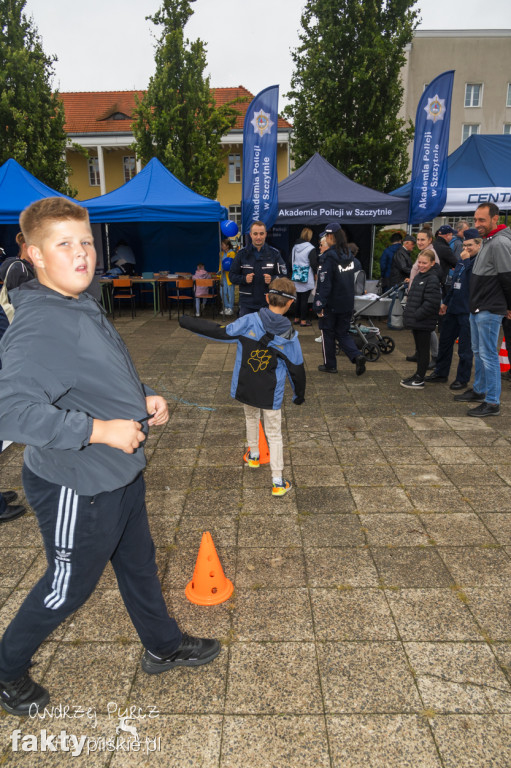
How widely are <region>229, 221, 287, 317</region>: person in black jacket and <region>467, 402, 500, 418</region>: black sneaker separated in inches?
132

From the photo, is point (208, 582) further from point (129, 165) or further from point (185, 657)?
point (129, 165)

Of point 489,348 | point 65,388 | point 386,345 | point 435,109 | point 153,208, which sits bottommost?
point 386,345

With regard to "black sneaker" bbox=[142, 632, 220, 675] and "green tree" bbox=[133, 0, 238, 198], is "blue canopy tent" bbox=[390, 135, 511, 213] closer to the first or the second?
"green tree" bbox=[133, 0, 238, 198]

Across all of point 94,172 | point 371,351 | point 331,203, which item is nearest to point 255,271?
point 371,351

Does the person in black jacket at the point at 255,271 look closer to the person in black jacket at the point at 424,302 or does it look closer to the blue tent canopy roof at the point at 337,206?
the person in black jacket at the point at 424,302

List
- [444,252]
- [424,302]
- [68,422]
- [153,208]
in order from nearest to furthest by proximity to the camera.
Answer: [68,422] < [424,302] < [444,252] < [153,208]

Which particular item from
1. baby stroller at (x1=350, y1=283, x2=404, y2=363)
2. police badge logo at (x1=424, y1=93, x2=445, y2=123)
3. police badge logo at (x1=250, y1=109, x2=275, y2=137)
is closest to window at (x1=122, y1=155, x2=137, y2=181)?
police badge logo at (x1=250, y1=109, x2=275, y2=137)

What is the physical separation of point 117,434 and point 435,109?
458 inches

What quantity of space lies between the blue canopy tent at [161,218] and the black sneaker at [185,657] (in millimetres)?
10256

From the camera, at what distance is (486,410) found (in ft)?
19.7

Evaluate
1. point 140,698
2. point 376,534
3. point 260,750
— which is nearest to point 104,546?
point 140,698

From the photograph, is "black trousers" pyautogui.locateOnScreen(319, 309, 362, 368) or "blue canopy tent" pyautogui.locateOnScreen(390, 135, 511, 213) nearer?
"black trousers" pyautogui.locateOnScreen(319, 309, 362, 368)

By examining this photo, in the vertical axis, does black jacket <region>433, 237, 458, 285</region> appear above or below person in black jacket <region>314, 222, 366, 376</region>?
above

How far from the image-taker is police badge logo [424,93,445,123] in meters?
10.8
